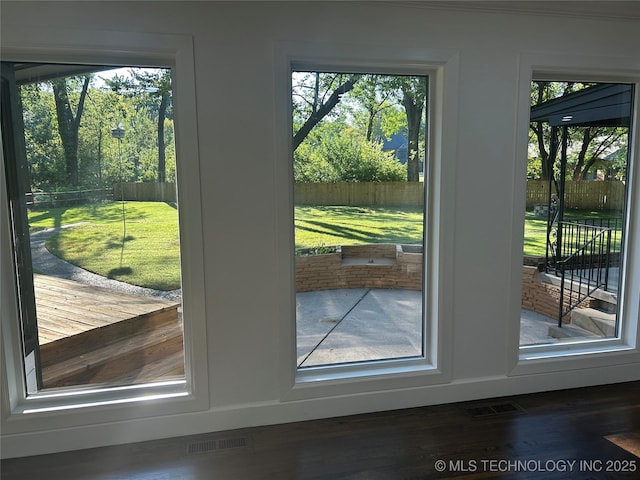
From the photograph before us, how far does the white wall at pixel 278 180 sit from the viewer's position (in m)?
2.32

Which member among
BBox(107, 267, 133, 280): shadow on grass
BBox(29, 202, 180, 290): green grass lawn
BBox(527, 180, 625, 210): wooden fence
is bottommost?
BBox(107, 267, 133, 280): shadow on grass

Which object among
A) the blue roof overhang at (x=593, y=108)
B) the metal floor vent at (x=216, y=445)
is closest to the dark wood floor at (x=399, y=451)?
the metal floor vent at (x=216, y=445)

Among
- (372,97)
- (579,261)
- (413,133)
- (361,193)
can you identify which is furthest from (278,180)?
(579,261)

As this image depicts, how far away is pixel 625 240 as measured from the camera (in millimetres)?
3133

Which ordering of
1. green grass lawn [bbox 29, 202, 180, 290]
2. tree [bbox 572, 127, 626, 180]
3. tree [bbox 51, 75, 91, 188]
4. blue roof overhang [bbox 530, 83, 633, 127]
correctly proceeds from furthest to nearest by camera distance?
tree [bbox 572, 127, 626, 180]
blue roof overhang [bbox 530, 83, 633, 127]
green grass lawn [bbox 29, 202, 180, 290]
tree [bbox 51, 75, 91, 188]

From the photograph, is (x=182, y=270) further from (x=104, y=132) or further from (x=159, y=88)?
(x=159, y=88)

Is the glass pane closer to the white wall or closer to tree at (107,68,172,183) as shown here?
the white wall

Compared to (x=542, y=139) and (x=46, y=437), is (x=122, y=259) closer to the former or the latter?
(x=46, y=437)

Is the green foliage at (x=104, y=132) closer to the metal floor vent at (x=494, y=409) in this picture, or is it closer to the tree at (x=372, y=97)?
the tree at (x=372, y=97)

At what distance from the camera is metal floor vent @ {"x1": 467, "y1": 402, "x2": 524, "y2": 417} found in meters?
2.70

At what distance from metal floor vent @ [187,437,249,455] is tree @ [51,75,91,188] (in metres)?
1.60

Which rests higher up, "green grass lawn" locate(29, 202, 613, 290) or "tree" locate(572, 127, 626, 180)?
"tree" locate(572, 127, 626, 180)

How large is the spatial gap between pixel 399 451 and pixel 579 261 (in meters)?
1.96

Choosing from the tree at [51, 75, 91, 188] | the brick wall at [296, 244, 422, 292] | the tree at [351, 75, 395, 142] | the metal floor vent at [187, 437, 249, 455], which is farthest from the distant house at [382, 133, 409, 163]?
the metal floor vent at [187, 437, 249, 455]
